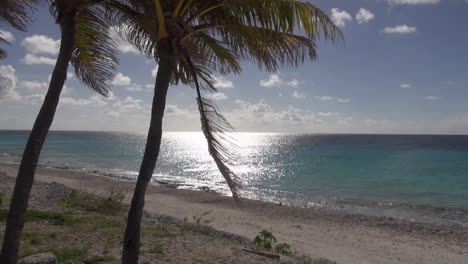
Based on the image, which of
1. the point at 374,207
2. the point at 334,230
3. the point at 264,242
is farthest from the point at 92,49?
the point at 374,207

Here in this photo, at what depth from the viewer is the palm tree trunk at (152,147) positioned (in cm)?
444

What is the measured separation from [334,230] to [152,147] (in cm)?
1282

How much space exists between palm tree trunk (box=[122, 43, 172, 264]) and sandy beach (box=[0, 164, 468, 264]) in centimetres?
804

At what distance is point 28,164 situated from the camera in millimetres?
4480

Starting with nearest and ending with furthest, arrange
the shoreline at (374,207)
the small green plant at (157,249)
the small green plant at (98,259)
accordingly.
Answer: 1. the small green plant at (98,259)
2. the small green plant at (157,249)
3. the shoreline at (374,207)

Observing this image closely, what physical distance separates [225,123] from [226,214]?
13.1 metres

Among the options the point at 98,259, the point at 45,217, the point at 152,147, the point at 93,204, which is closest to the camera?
the point at 152,147

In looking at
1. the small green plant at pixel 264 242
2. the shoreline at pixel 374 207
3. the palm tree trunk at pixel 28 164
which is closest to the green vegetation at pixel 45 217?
the small green plant at pixel 264 242

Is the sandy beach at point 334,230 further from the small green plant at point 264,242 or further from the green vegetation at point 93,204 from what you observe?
the small green plant at point 264,242

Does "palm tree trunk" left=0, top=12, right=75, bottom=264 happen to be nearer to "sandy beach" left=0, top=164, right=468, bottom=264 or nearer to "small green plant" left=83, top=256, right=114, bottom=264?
"small green plant" left=83, top=256, right=114, bottom=264

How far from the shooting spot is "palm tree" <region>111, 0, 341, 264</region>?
4.13 metres

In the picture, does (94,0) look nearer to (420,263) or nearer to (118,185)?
(420,263)

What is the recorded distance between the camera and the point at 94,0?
4863 mm

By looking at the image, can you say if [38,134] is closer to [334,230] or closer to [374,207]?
[334,230]
